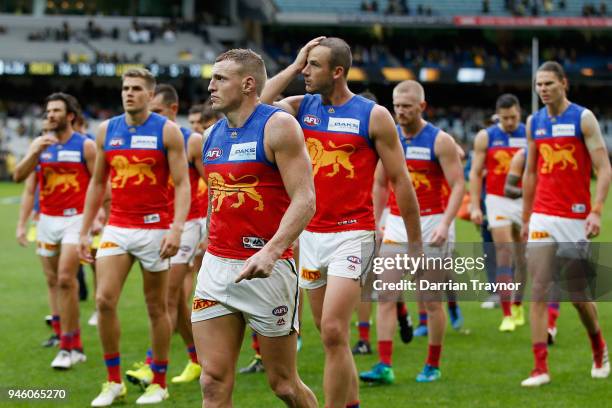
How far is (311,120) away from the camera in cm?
Answer: 691

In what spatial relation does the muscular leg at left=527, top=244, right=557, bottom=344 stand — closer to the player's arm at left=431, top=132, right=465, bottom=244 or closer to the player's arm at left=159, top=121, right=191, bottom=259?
the player's arm at left=431, top=132, right=465, bottom=244

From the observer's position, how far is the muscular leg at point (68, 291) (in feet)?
31.1

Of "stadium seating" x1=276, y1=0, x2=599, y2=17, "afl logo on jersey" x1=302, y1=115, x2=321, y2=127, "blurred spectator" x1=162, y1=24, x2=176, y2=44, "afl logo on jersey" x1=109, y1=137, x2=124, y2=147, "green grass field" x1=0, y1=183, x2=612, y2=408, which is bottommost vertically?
"green grass field" x1=0, y1=183, x2=612, y2=408

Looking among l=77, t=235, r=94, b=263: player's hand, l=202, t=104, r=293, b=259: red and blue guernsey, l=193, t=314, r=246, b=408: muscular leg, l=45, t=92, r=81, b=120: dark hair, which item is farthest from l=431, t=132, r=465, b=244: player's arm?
→ l=45, t=92, r=81, b=120: dark hair

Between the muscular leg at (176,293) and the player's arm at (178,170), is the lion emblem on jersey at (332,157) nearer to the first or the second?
the player's arm at (178,170)

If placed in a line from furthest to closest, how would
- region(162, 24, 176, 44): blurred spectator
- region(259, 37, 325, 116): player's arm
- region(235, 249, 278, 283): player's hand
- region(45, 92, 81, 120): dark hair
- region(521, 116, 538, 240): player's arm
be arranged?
region(162, 24, 176, 44): blurred spectator → region(45, 92, 81, 120): dark hair → region(521, 116, 538, 240): player's arm → region(259, 37, 325, 116): player's arm → region(235, 249, 278, 283): player's hand

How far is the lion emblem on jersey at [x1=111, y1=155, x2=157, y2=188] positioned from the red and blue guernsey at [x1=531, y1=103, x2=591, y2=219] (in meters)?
3.38

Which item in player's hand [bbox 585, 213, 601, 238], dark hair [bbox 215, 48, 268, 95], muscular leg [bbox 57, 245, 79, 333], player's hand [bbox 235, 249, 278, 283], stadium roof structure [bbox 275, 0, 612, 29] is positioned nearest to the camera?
player's hand [bbox 235, 249, 278, 283]

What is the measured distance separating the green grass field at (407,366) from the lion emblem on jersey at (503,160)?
6.17 ft

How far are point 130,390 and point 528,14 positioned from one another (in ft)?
179

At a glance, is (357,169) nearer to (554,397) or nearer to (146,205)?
(146,205)

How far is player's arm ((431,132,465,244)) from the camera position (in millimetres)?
8711

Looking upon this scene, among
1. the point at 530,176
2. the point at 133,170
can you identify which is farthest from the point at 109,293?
the point at 530,176

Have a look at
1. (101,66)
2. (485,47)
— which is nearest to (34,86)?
(101,66)
